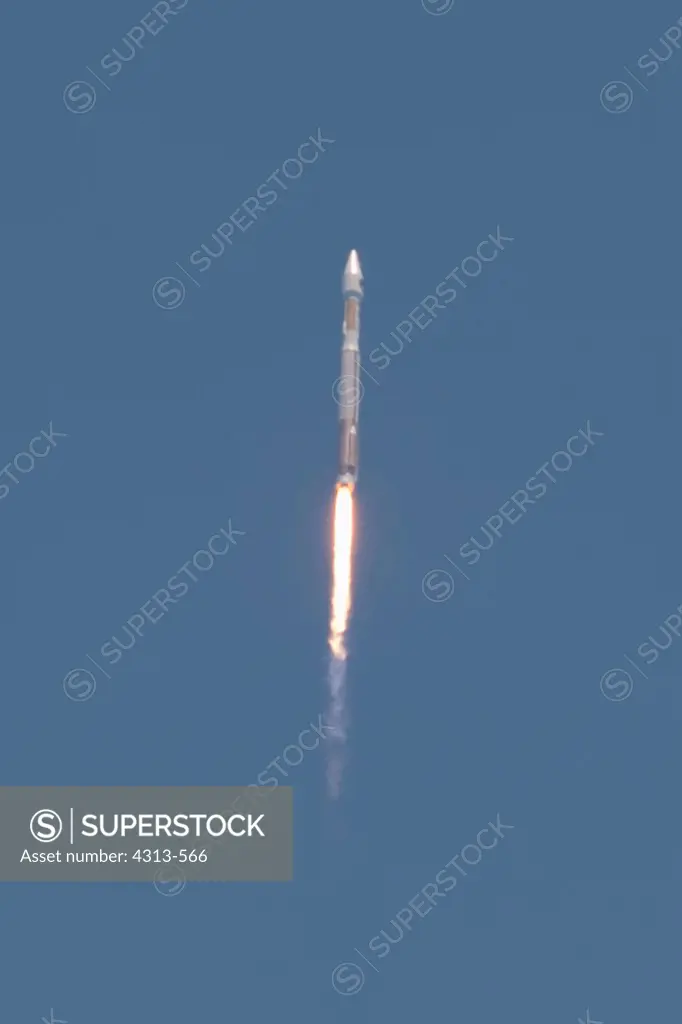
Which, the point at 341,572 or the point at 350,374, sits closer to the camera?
the point at 350,374

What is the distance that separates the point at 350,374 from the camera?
97.5 meters

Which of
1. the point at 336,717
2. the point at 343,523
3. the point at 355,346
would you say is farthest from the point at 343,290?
the point at 336,717

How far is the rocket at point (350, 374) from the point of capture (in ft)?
314

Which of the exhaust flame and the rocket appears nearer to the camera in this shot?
the rocket

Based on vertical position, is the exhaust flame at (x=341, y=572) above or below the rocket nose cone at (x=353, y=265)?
below

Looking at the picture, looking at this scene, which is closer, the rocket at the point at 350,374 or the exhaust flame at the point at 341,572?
the rocket at the point at 350,374

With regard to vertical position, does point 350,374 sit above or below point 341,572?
above

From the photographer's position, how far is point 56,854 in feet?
299

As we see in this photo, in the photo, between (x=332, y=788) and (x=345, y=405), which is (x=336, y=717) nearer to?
(x=332, y=788)

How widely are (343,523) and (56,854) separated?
19814 millimetres

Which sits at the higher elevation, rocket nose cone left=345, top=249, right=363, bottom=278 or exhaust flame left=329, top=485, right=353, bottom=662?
rocket nose cone left=345, top=249, right=363, bottom=278

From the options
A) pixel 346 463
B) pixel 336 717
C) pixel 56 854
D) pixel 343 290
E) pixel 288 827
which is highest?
pixel 343 290

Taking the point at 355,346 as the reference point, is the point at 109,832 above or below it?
below

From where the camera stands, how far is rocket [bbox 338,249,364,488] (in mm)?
95688
